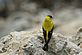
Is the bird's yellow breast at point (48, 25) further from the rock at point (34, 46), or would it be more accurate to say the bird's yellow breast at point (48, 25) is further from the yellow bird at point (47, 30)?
the rock at point (34, 46)

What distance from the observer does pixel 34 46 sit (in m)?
3.74

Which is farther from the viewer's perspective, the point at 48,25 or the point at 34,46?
the point at 48,25

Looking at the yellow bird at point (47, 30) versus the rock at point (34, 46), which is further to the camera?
the yellow bird at point (47, 30)

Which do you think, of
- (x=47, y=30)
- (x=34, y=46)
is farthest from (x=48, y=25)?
(x=34, y=46)

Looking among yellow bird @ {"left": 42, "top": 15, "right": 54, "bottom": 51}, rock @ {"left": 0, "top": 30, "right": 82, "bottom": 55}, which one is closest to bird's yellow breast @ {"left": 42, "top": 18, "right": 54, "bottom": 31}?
yellow bird @ {"left": 42, "top": 15, "right": 54, "bottom": 51}

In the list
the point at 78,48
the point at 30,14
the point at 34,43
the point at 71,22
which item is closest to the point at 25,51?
the point at 34,43

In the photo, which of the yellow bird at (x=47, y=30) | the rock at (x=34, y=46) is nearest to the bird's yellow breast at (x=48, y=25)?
the yellow bird at (x=47, y=30)

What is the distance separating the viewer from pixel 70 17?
1348 centimetres

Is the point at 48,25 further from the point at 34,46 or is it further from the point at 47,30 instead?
the point at 34,46

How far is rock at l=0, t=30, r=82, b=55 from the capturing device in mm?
3705

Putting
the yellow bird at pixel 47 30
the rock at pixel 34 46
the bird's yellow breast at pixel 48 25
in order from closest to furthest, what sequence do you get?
the rock at pixel 34 46
the yellow bird at pixel 47 30
the bird's yellow breast at pixel 48 25

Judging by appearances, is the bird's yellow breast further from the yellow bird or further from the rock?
the rock

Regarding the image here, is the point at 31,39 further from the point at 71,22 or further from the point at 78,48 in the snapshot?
the point at 71,22

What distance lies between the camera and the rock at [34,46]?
3.71 m
